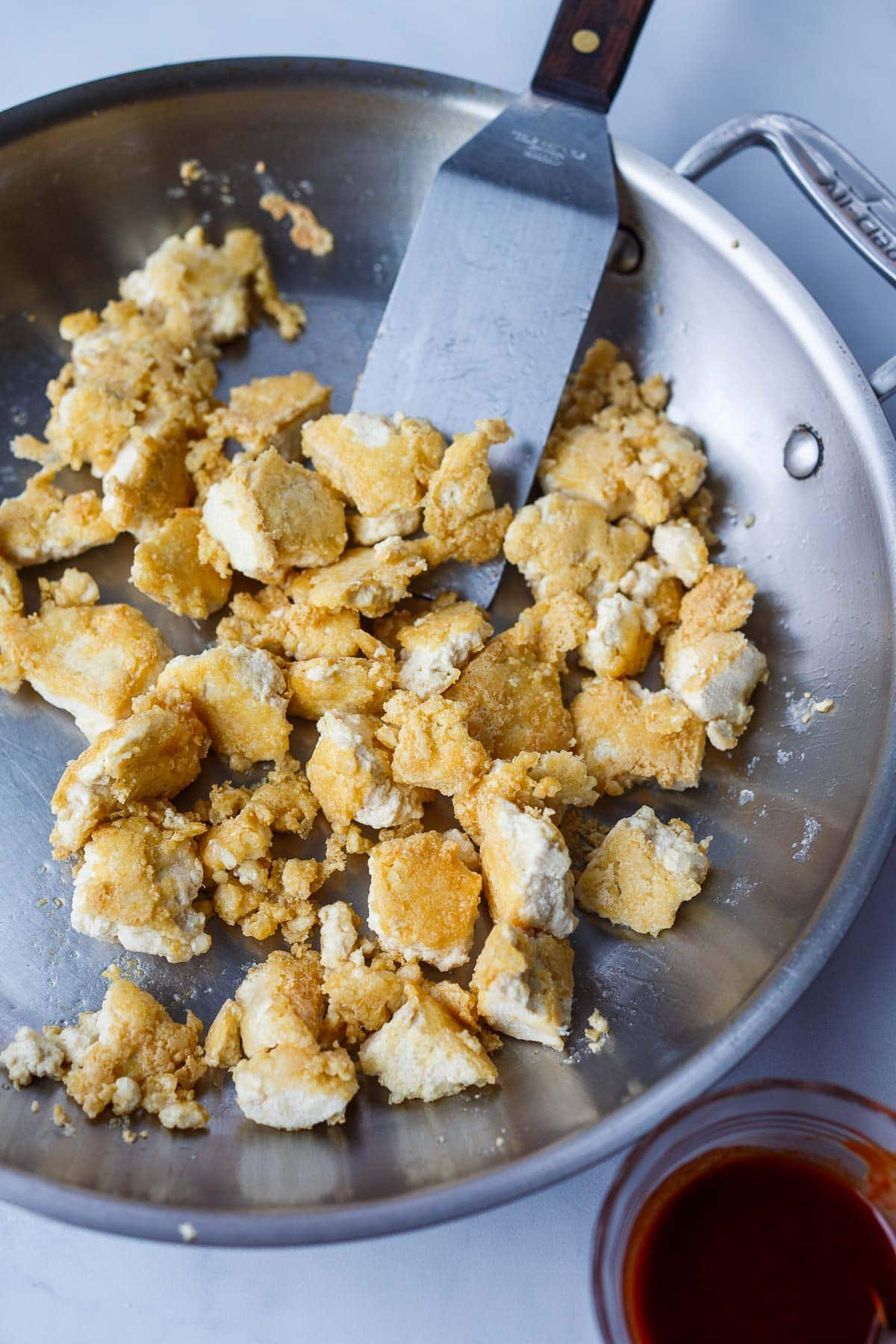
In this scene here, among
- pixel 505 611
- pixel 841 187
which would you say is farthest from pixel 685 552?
pixel 841 187

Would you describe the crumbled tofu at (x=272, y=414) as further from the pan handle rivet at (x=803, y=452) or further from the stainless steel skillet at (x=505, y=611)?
the pan handle rivet at (x=803, y=452)

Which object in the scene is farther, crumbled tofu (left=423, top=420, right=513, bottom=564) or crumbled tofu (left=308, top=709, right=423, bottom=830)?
crumbled tofu (left=423, top=420, right=513, bottom=564)

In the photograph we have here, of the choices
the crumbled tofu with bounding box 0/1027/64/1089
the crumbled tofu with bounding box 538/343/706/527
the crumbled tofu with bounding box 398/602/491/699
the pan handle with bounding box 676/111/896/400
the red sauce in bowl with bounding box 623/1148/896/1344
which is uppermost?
the pan handle with bounding box 676/111/896/400

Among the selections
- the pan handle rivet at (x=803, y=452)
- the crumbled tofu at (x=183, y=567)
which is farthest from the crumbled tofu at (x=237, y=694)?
the pan handle rivet at (x=803, y=452)

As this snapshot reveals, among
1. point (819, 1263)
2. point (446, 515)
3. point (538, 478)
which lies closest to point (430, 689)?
point (446, 515)

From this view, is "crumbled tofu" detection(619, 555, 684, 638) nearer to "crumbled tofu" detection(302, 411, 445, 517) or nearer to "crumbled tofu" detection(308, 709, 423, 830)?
"crumbled tofu" detection(302, 411, 445, 517)

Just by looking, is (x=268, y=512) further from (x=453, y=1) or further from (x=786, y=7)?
(x=786, y=7)

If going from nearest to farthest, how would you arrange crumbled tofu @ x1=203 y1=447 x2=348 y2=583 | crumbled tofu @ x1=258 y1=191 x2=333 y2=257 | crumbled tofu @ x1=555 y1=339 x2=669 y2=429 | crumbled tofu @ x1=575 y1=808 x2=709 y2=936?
crumbled tofu @ x1=575 y1=808 x2=709 y2=936, crumbled tofu @ x1=203 y1=447 x2=348 y2=583, crumbled tofu @ x1=555 y1=339 x2=669 y2=429, crumbled tofu @ x1=258 y1=191 x2=333 y2=257

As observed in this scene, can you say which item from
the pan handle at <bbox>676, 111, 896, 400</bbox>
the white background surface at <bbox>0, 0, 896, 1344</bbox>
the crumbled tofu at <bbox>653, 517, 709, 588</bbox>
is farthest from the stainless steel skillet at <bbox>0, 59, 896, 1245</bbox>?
the white background surface at <bbox>0, 0, 896, 1344</bbox>
